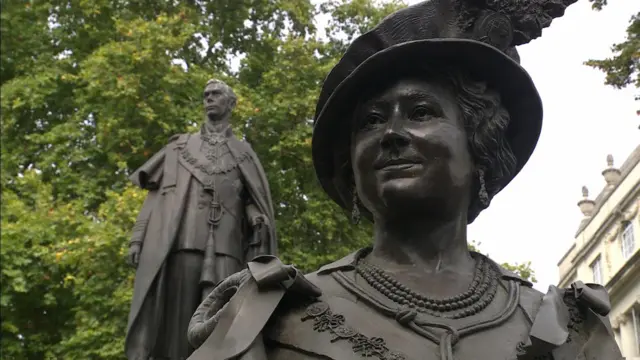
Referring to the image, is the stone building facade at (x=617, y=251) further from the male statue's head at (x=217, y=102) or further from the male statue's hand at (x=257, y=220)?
the male statue's hand at (x=257, y=220)

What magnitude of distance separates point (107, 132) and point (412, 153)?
46.3 feet

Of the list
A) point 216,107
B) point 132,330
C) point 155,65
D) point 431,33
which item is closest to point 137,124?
point 155,65

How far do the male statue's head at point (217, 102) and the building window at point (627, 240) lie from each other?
1001 inches

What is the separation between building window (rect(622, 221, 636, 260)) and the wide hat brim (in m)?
29.7

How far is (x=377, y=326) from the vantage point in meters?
2.61

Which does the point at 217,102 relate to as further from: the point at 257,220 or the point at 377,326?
the point at 377,326

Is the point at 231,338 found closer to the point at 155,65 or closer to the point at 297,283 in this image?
the point at 297,283

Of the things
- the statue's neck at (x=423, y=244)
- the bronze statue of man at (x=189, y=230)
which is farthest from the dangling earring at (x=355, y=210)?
the bronze statue of man at (x=189, y=230)

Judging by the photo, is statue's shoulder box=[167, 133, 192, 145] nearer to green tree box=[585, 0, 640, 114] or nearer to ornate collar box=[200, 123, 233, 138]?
ornate collar box=[200, 123, 233, 138]

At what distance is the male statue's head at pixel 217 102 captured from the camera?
8.23 metres

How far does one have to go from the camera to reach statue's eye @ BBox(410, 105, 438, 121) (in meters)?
2.81

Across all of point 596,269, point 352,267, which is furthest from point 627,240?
point 352,267

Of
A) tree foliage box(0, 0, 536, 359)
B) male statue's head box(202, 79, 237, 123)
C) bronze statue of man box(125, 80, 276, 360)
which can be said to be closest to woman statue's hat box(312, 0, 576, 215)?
bronze statue of man box(125, 80, 276, 360)

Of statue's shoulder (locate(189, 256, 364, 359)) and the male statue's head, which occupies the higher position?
the male statue's head
